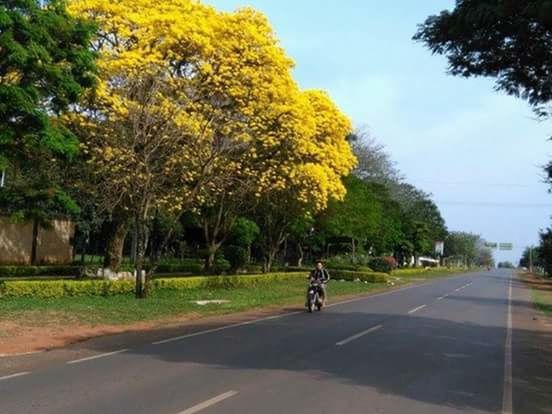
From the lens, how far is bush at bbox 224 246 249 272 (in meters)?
46.1

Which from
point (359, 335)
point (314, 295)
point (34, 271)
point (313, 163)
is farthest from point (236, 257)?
point (359, 335)

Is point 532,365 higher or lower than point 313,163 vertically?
lower

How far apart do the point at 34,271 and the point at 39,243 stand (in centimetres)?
1254

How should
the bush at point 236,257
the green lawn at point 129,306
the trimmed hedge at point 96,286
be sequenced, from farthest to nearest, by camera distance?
1. the bush at point 236,257
2. the trimmed hedge at point 96,286
3. the green lawn at point 129,306

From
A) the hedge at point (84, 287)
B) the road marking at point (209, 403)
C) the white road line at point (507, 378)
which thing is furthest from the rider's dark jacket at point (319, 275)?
the road marking at point (209, 403)

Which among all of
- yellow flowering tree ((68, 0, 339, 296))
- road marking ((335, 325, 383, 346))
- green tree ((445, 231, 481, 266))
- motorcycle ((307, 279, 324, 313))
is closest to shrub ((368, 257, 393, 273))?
yellow flowering tree ((68, 0, 339, 296))

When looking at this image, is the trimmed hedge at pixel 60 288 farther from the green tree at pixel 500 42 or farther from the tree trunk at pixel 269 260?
the tree trunk at pixel 269 260

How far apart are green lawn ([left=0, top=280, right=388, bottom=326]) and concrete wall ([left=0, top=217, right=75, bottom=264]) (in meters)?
15.6

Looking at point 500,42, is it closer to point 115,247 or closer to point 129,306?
→ point 129,306

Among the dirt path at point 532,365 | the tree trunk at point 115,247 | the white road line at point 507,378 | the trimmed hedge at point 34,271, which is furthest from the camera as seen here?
the trimmed hedge at point 34,271

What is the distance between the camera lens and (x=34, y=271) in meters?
36.5

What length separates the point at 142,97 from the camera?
25.2 m

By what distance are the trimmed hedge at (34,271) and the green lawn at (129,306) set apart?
336 inches

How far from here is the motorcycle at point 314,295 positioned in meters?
25.2
